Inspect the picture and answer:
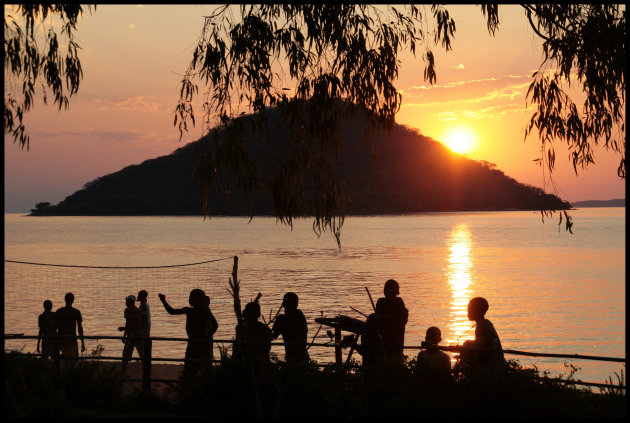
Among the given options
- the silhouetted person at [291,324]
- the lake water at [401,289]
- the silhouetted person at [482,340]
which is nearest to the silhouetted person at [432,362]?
the silhouetted person at [482,340]

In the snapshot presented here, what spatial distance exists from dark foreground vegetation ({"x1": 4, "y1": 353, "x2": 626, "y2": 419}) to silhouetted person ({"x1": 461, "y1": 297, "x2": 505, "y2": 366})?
20 centimetres

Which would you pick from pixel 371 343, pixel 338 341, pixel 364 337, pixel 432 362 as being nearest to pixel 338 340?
pixel 338 341

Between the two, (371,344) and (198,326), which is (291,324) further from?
(198,326)

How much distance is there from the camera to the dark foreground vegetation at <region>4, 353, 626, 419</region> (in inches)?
343

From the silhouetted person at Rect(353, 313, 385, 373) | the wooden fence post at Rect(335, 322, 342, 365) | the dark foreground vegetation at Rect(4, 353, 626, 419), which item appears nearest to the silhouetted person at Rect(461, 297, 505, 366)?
the dark foreground vegetation at Rect(4, 353, 626, 419)

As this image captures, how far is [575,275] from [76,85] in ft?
223

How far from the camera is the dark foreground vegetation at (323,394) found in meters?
8.72

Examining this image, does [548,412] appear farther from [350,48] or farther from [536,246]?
[536,246]

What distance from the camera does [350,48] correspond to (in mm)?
9617

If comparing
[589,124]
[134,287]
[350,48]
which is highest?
[350,48]

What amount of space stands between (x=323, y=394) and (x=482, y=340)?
2.02 meters

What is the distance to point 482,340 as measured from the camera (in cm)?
948

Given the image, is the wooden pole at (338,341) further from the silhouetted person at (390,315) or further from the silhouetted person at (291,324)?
the silhouetted person at (390,315)

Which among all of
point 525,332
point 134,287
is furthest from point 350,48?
point 134,287
